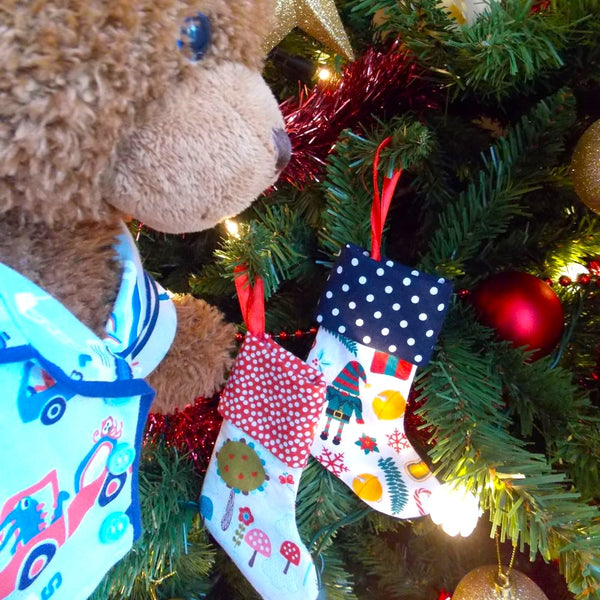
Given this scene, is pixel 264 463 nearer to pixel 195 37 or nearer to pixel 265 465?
pixel 265 465

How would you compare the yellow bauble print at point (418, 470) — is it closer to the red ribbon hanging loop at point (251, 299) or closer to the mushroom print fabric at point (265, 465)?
the mushroom print fabric at point (265, 465)

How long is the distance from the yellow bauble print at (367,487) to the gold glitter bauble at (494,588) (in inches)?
5.6

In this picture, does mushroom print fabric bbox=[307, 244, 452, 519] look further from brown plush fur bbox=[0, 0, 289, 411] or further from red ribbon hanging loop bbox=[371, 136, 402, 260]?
brown plush fur bbox=[0, 0, 289, 411]

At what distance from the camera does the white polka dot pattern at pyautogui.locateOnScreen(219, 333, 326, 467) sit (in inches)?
21.0

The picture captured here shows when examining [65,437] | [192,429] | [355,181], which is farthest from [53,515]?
[355,181]

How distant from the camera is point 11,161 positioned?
0.30 m

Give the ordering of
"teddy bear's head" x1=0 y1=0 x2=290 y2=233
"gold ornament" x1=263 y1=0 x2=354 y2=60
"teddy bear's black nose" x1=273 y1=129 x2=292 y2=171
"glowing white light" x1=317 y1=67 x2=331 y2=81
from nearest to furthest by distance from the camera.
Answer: "teddy bear's head" x1=0 y1=0 x2=290 y2=233, "teddy bear's black nose" x1=273 y1=129 x2=292 y2=171, "gold ornament" x1=263 y1=0 x2=354 y2=60, "glowing white light" x1=317 y1=67 x2=331 y2=81

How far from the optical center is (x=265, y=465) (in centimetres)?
59

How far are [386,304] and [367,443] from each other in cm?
17

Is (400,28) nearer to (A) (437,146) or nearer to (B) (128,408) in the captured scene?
(A) (437,146)

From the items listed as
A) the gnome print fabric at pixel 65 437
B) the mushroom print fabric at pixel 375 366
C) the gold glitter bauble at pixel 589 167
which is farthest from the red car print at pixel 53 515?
the gold glitter bauble at pixel 589 167

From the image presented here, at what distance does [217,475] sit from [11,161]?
432 millimetres

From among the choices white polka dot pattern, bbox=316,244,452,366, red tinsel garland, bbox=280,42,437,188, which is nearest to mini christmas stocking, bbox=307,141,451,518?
white polka dot pattern, bbox=316,244,452,366

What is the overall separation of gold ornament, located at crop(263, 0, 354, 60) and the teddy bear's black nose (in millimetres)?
144
